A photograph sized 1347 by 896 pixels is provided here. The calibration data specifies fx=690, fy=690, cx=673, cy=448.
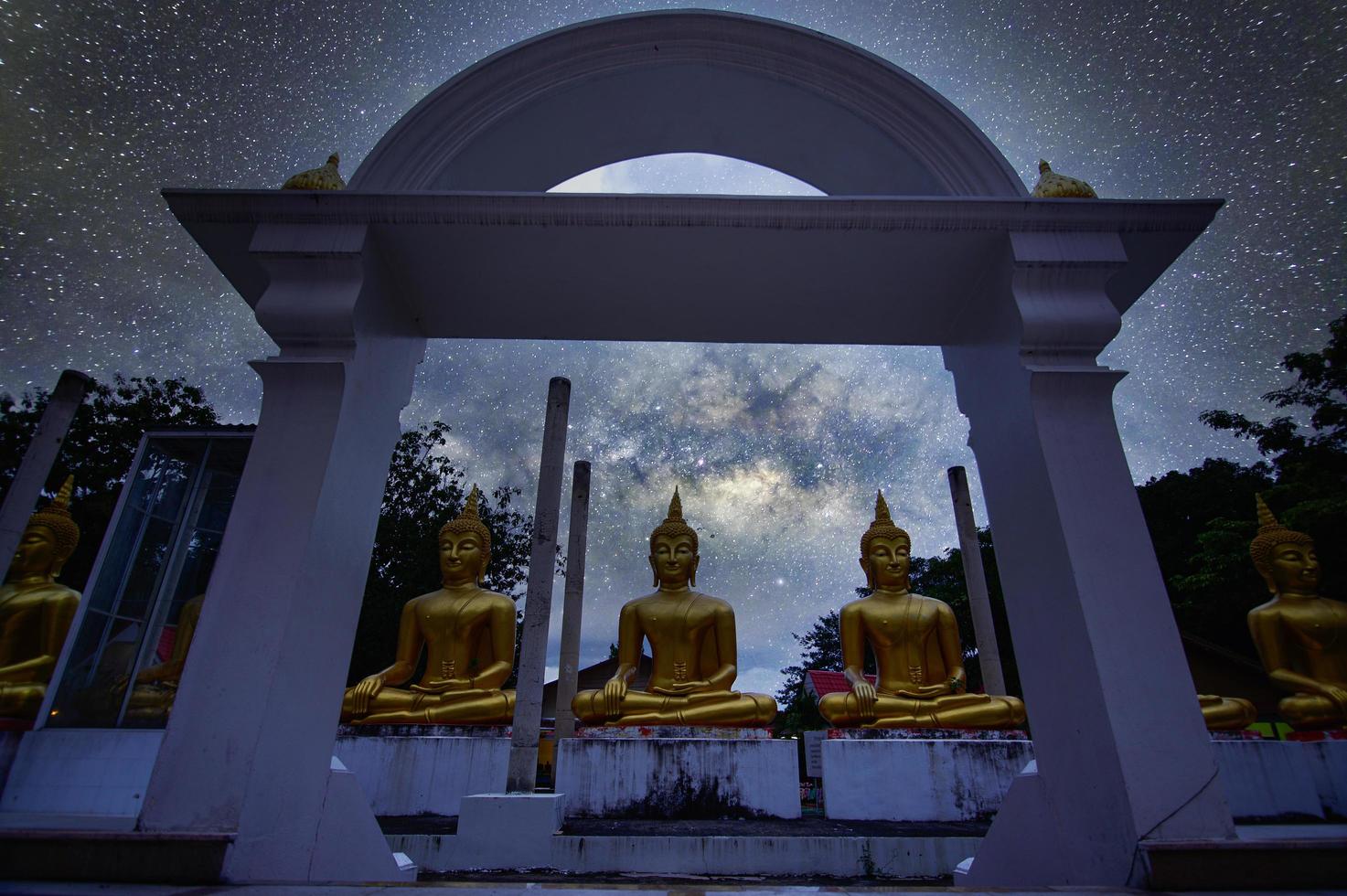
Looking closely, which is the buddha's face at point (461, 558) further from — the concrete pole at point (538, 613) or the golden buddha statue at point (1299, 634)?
the golden buddha statue at point (1299, 634)

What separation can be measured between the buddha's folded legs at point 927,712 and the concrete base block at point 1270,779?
2.10m

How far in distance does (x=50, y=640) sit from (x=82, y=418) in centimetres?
845

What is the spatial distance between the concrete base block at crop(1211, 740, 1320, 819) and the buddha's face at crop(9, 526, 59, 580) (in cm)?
1270

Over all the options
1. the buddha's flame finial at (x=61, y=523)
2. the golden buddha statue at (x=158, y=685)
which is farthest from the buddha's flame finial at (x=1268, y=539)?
the buddha's flame finial at (x=61, y=523)

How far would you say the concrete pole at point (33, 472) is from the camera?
632 centimetres

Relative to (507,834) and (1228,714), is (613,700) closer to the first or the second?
(507,834)

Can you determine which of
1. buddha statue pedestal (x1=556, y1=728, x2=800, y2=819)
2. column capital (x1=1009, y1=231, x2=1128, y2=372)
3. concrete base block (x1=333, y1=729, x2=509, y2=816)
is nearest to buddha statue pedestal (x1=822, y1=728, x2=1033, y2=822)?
buddha statue pedestal (x1=556, y1=728, x2=800, y2=819)

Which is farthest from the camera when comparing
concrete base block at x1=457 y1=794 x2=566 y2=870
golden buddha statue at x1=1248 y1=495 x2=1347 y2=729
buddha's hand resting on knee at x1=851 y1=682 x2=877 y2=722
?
buddha's hand resting on knee at x1=851 y1=682 x2=877 y2=722

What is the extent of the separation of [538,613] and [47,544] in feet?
22.3

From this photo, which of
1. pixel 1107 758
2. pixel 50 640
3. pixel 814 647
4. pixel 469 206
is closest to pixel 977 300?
pixel 1107 758

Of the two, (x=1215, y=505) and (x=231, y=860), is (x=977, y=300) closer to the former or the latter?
(x=231, y=860)

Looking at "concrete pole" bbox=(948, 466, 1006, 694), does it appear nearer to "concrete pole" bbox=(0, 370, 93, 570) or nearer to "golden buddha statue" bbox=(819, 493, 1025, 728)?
"golden buddha statue" bbox=(819, 493, 1025, 728)

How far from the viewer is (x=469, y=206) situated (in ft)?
9.66

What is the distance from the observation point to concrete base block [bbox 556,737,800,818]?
6.48 meters
